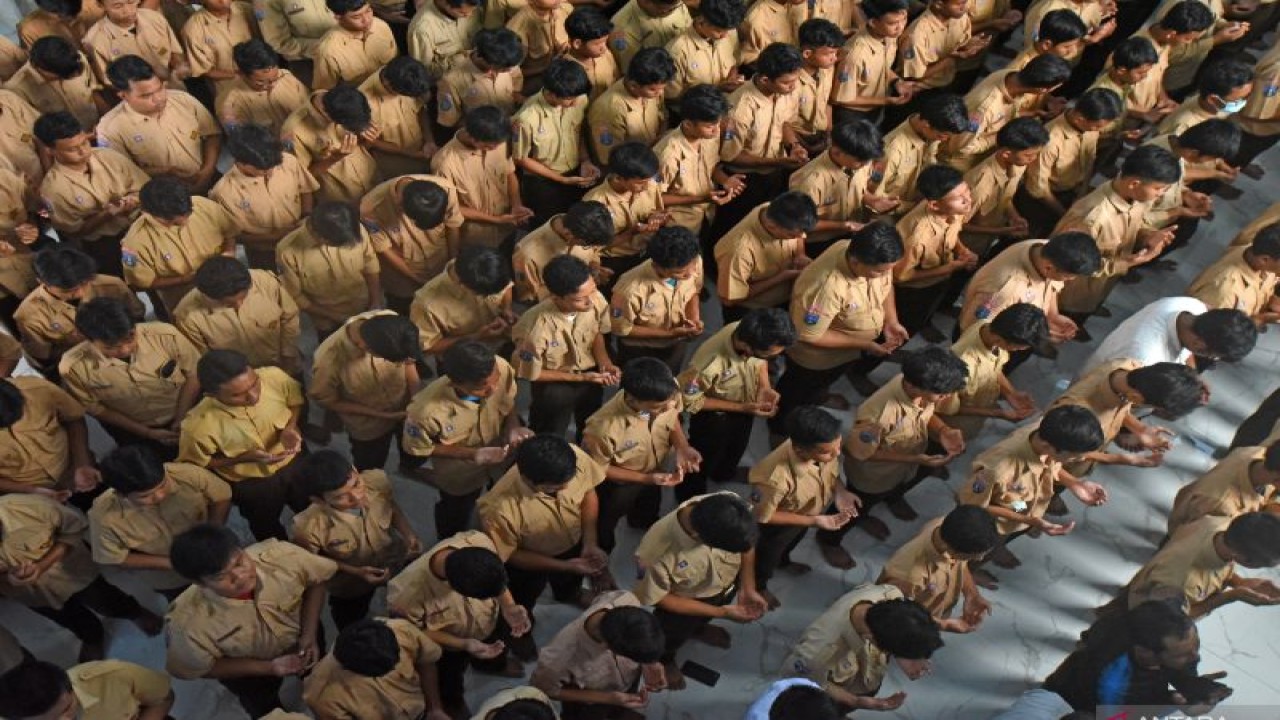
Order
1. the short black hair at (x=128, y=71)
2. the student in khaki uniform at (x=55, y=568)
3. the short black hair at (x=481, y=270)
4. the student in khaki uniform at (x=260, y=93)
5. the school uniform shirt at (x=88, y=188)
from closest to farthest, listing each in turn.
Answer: the student in khaki uniform at (x=55, y=568)
the short black hair at (x=481, y=270)
the school uniform shirt at (x=88, y=188)
the short black hair at (x=128, y=71)
the student in khaki uniform at (x=260, y=93)

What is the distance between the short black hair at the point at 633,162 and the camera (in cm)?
471

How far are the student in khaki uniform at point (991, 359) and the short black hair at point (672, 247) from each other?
1212mm

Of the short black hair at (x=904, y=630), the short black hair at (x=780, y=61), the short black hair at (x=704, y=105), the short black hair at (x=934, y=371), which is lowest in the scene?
the short black hair at (x=904, y=630)

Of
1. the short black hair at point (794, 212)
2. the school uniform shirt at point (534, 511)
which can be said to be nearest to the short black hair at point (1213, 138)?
the short black hair at point (794, 212)

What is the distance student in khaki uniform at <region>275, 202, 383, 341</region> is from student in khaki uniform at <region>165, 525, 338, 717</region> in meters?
1.44

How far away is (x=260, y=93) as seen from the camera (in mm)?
5512

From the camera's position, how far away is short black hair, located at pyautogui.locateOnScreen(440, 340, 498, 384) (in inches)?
154

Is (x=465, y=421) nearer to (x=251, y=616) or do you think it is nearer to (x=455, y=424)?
(x=455, y=424)

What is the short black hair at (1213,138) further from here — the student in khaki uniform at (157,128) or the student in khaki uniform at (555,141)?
the student in khaki uniform at (157,128)

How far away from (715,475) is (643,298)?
1075mm

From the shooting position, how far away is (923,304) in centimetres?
546

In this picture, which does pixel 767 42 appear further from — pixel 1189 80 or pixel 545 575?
pixel 545 575

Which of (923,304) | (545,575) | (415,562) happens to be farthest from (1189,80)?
(415,562)

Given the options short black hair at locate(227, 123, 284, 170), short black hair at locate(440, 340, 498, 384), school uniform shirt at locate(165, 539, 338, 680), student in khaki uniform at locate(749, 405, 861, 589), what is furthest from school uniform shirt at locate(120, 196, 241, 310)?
student in khaki uniform at locate(749, 405, 861, 589)
